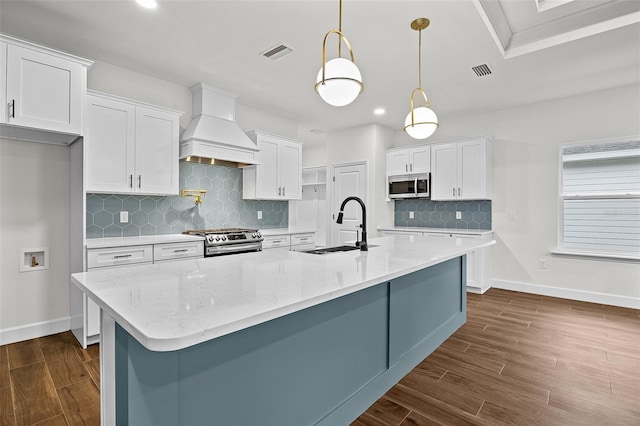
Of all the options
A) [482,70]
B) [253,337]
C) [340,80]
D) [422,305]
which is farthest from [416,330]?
[482,70]

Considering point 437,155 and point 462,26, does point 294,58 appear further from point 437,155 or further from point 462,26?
point 437,155

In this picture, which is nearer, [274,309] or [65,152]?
[274,309]

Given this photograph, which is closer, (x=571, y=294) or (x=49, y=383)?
(x=49, y=383)

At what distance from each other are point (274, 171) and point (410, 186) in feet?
7.72

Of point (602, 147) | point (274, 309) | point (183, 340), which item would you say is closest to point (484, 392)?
point (274, 309)

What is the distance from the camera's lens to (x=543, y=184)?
4602 mm

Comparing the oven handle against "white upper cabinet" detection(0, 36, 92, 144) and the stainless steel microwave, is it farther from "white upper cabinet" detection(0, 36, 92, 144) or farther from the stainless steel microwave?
the stainless steel microwave

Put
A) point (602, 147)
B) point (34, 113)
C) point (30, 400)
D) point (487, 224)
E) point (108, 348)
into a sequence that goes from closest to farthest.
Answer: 1. point (108, 348)
2. point (30, 400)
3. point (34, 113)
4. point (602, 147)
5. point (487, 224)

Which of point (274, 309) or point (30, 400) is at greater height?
point (274, 309)

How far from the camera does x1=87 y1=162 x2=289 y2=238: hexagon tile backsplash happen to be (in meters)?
3.36

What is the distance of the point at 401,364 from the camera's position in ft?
7.12

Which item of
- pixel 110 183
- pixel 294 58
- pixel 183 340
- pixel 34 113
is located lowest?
pixel 183 340

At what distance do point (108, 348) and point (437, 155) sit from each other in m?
5.04

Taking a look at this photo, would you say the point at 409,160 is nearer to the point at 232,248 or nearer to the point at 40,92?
the point at 232,248
